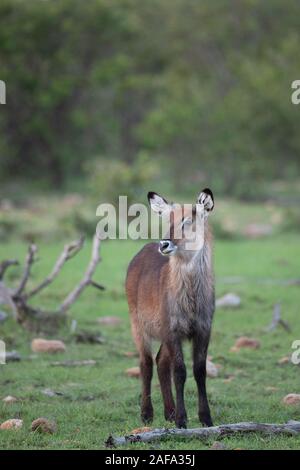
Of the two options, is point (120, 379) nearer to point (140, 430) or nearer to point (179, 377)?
point (179, 377)

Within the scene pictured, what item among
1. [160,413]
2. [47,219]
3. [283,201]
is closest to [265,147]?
[283,201]

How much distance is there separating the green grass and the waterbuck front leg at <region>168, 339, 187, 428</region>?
23 cm

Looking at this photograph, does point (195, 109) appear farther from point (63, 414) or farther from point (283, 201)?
point (63, 414)

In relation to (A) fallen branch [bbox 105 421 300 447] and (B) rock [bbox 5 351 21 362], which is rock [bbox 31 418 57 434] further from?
(B) rock [bbox 5 351 21 362]

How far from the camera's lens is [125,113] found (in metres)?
34.5

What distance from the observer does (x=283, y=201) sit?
25.6 meters

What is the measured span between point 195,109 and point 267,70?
2525 mm

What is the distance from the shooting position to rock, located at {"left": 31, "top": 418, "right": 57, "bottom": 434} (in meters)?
6.00

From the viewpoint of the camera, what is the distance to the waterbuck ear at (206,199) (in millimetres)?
6105

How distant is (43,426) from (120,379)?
2.01 meters

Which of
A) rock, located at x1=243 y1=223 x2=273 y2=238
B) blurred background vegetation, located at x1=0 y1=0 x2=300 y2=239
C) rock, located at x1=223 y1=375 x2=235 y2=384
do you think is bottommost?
rock, located at x1=223 y1=375 x2=235 y2=384

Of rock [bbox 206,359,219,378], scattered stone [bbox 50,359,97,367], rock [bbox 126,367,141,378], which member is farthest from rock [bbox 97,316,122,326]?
rock [bbox 206,359,219,378]

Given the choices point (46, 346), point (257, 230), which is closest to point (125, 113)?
point (257, 230)
